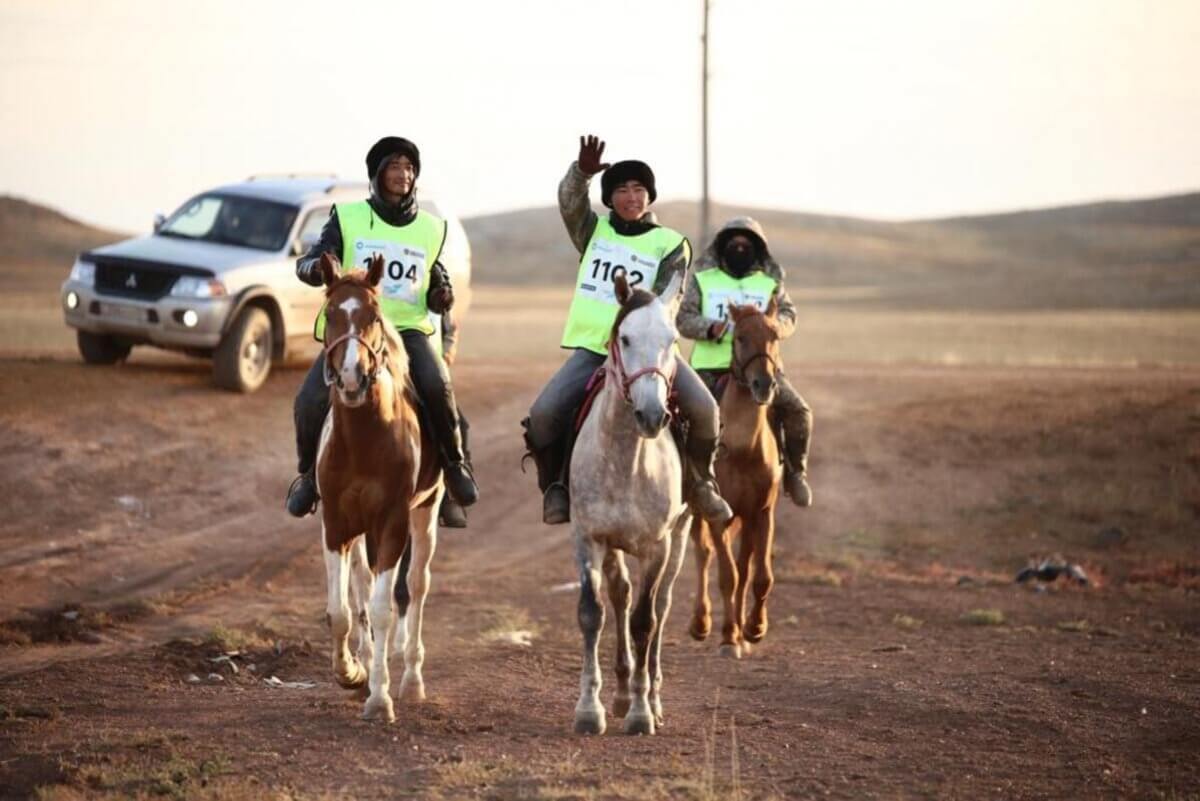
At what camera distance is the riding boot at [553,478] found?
33.7 ft

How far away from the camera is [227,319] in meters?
21.2

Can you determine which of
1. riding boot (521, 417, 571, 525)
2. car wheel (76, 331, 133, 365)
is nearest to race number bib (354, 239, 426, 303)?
riding boot (521, 417, 571, 525)

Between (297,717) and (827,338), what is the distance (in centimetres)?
3605

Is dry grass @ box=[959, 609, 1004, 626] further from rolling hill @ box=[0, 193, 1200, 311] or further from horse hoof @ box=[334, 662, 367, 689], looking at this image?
rolling hill @ box=[0, 193, 1200, 311]

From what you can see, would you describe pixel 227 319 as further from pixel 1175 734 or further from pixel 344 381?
pixel 1175 734

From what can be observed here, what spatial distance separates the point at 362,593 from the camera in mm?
11227

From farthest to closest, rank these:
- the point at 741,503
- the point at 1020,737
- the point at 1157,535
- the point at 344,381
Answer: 1. the point at 1157,535
2. the point at 741,503
3. the point at 1020,737
4. the point at 344,381

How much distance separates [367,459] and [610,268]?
1951 millimetres

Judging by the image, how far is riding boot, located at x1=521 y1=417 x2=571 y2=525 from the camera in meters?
10.3

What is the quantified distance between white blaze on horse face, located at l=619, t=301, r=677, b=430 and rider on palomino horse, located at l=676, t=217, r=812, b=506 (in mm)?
3756

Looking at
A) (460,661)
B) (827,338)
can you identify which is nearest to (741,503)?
(460,661)

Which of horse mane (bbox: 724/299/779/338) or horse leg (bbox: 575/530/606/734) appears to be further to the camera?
horse mane (bbox: 724/299/779/338)

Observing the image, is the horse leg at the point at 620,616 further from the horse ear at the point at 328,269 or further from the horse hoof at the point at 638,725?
the horse ear at the point at 328,269

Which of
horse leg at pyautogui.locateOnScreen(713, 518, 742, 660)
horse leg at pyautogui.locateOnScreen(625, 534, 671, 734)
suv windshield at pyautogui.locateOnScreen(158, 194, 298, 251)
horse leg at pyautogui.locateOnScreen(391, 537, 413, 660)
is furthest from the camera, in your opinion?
suv windshield at pyautogui.locateOnScreen(158, 194, 298, 251)
